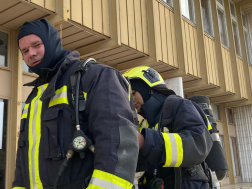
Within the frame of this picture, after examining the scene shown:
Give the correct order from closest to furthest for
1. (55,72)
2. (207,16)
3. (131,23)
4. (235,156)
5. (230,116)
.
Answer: (55,72), (131,23), (207,16), (235,156), (230,116)

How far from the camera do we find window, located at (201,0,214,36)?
1022 cm

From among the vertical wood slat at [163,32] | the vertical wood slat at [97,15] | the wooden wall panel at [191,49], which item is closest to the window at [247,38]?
the wooden wall panel at [191,49]

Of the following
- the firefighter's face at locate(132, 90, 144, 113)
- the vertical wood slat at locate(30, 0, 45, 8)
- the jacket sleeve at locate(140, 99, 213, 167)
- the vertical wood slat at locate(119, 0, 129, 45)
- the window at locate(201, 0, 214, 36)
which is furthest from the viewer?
the window at locate(201, 0, 214, 36)

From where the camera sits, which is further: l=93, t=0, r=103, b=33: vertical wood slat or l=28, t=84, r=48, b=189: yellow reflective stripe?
l=93, t=0, r=103, b=33: vertical wood slat

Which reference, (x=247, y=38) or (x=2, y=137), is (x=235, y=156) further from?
(x=2, y=137)

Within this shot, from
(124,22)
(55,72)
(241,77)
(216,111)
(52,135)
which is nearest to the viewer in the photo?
(52,135)

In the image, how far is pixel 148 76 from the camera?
131 inches

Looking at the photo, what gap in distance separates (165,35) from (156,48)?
971 millimetres

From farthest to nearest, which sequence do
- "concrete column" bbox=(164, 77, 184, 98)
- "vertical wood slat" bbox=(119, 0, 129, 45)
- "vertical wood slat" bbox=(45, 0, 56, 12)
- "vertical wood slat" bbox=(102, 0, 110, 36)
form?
"concrete column" bbox=(164, 77, 184, 98)
"vertical wood slat" bbox=(119, 0, 129, 45)
"vertical wood slat" bbox=(102, 0, 110, 36)
"vertical wood slat" bbox=(45, 0, 56, 12)

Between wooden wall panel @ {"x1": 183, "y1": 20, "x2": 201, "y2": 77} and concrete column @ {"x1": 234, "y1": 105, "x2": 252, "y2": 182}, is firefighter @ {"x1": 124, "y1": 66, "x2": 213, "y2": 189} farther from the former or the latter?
concrete column @ {"x1": 234, "y1": 105, "x2": 252, "y2": 182}

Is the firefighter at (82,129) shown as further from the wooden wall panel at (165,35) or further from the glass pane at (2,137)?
the wooden wall panel at (165,35)

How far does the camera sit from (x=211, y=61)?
927cm

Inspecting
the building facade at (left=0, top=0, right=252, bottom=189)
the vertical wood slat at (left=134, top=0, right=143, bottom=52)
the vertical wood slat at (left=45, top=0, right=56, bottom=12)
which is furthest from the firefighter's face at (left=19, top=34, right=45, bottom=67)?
the vertical wood slat at (left=134, top=0, right=143, bottom=52)

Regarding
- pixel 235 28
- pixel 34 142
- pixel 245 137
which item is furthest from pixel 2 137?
pixel 235 28
